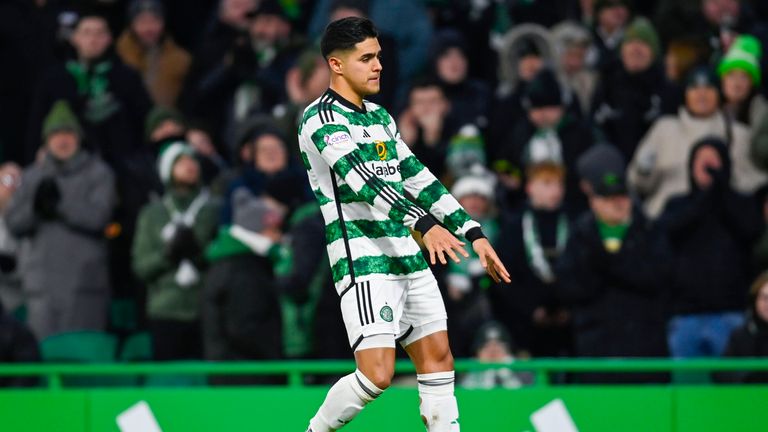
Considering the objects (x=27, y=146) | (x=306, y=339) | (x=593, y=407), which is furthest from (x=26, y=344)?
(x=593, y=407)

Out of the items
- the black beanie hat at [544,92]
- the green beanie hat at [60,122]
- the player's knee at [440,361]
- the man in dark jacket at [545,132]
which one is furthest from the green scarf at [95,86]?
the player's knee at [440,361]

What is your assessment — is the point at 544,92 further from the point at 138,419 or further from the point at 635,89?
the point at 138,419

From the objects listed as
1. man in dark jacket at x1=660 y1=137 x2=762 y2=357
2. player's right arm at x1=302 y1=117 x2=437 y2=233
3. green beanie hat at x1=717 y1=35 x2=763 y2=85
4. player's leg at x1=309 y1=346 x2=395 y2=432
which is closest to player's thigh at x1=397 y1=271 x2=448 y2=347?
player's leg at x1=309 y1=346 x2=395 y2=432

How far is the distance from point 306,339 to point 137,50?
4.61 m

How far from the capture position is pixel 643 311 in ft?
34.8

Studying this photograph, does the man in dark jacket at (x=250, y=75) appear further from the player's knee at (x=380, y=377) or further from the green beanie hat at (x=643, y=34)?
the player's knee at (x=380, y=377)

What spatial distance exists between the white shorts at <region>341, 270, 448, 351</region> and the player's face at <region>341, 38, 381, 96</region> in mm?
872

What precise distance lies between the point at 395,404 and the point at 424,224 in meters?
2.74

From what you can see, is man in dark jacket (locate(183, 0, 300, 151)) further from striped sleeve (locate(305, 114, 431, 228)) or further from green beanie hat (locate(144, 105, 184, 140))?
striped sleeve (locate(305, 114, 431, 228))

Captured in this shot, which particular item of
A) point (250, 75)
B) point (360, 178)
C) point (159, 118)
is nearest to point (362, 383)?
point (360, 178)

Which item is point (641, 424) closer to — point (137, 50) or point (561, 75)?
point (561, 75)

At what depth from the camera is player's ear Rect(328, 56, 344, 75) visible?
7.66 meters

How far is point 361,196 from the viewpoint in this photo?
7414 millimetres

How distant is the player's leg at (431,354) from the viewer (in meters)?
7.70
